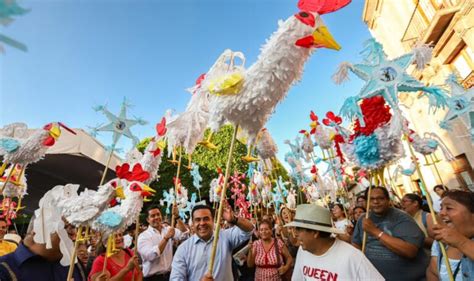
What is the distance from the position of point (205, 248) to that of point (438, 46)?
12.2 meters

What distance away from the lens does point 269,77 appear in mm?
1563

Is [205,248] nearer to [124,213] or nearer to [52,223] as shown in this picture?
[124,213]

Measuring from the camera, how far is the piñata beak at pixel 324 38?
56.7 inches

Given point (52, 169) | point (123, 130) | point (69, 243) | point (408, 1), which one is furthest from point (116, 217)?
point (408, 1)

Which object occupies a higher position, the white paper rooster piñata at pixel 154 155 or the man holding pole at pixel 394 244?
the white paper rooster piñata at pixel 154 155

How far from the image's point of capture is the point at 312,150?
5605 mm

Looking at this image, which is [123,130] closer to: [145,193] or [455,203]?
[145,193]

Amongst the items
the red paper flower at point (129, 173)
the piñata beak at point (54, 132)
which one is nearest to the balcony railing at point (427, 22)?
the red paper flower at point (129, 173)

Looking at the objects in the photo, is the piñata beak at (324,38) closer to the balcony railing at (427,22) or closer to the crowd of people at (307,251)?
the crowd of people at (307,251)

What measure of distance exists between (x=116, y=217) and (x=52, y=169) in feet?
18.4

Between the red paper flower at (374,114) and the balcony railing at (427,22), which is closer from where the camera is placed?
the red paper flower at (374,114)

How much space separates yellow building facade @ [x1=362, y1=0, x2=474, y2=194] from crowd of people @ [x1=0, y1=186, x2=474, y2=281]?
6161mm

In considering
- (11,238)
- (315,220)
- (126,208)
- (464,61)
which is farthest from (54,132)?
(464,61)

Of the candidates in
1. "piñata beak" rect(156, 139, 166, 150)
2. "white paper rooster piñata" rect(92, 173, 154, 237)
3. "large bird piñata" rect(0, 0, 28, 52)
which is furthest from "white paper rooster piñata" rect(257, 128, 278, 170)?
"large bird piñata" rect(0, 0, 28, 52)
